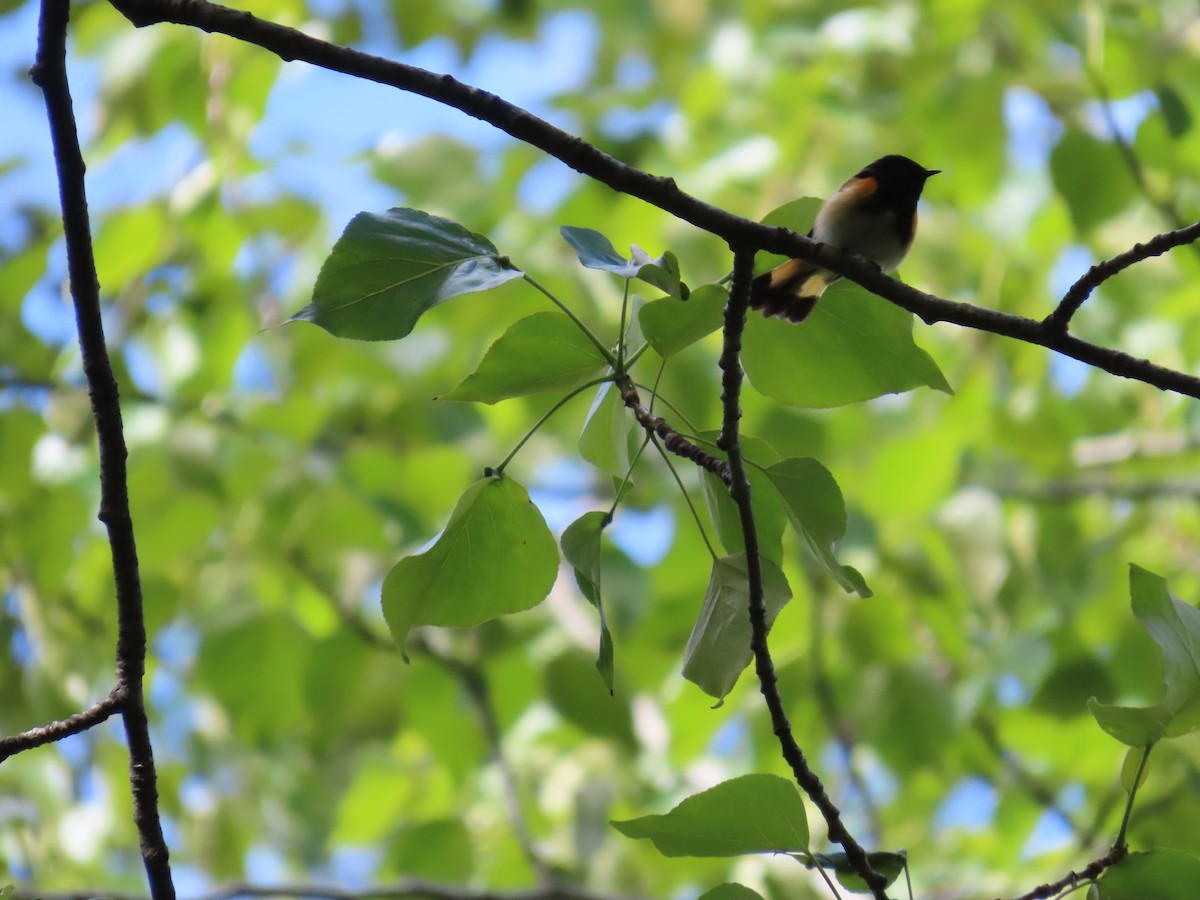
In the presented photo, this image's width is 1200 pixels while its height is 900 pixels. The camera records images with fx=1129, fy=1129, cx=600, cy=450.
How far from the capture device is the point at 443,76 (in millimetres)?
998

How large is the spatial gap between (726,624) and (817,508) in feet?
0.50

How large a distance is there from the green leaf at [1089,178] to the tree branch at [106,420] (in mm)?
2142

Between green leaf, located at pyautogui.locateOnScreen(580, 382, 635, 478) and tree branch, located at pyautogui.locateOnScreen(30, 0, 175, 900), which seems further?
green leaf, located at pyautogui.locateOnScreen(580, 382, 635, 478)

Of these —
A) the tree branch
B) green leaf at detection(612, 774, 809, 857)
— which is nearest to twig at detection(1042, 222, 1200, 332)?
green leaf at detection(612, 774, 809, 857)

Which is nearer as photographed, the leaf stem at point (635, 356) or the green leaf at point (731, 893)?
the green leaf at point (731, 893)

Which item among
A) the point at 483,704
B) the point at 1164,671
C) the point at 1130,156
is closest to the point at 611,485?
the point at 483,704

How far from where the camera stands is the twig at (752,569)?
1.00 metres

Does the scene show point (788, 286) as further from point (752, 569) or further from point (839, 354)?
point (752, 569)

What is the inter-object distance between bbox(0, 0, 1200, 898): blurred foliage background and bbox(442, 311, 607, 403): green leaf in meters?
1.24

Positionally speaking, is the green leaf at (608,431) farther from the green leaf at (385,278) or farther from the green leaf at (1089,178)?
the green leaf at (1089,178)

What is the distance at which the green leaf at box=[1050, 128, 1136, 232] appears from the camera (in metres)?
2.53

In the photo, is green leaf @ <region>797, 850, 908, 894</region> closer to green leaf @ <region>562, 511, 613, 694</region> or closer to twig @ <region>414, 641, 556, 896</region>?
green leaf @ <region>562, 511, 613, 694</region>

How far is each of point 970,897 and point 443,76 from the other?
2.73m

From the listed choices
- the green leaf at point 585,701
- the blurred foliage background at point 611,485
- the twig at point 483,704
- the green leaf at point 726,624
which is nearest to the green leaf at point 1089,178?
the blurred foliage background at point 611,485
